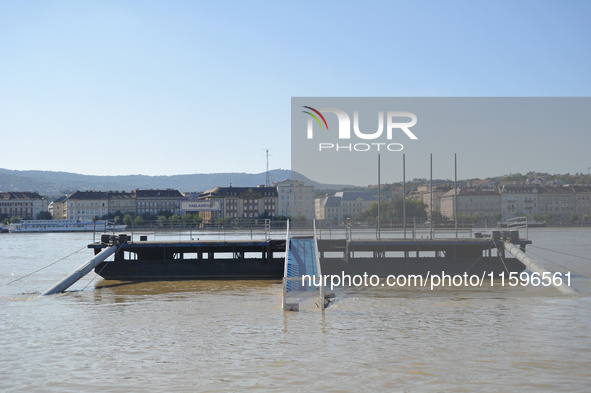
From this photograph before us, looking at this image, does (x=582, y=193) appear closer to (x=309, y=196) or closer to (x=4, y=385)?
(x=309, y=196)

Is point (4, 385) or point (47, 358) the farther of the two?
point (47, 358)

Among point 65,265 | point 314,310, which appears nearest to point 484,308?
point 314,310

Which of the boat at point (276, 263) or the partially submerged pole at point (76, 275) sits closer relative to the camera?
the partially submerged pole at point (76, 275)

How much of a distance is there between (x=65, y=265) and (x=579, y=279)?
112 ft

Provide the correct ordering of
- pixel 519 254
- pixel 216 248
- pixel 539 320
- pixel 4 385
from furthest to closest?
pixel 216 248, pixel 519 254, pixel 539 320, pixel 4 385

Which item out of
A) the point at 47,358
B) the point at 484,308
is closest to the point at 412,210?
the point at 484,308

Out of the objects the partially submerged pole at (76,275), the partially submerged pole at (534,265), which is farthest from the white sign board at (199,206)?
the partially submerged pole at (534,265)

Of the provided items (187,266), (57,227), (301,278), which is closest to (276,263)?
(187,266)

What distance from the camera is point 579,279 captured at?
36344mm

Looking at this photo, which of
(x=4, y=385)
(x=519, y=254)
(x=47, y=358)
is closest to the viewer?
(x=4, y=385)

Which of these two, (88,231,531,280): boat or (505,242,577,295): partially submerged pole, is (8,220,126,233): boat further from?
(505,242,577,295): partially submerged pole

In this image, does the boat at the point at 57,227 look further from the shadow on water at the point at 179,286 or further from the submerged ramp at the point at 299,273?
the shadow on water at the point at 179,286

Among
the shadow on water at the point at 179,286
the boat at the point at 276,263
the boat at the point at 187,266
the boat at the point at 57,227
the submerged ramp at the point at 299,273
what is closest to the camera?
the submerged ramp at the point at 299,273

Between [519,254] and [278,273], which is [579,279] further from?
[278,273]
